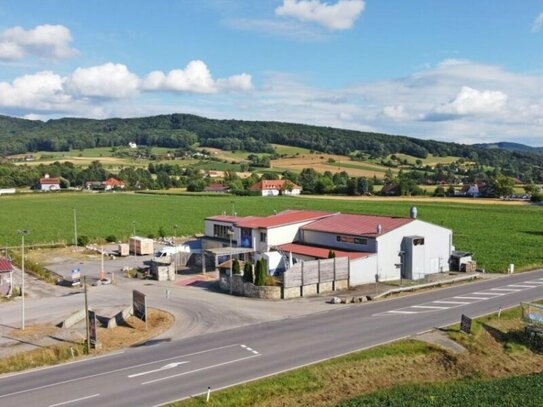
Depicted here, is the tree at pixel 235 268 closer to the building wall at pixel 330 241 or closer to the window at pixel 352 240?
the building wall at pixel 330 241

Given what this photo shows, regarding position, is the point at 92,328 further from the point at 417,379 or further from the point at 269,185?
the point at 269,185

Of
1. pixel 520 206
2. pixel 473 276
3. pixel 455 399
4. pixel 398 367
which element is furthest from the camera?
pixel 520 206

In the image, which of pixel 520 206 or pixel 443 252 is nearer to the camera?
pixel 443 252

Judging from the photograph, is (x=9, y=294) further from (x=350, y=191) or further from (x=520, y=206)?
(x=350, y=191)

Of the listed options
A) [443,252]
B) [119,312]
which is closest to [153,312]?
[119,312]

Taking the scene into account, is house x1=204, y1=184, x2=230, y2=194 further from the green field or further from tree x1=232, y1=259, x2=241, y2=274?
tree x1=232, y1=259, x2=241, y2=274

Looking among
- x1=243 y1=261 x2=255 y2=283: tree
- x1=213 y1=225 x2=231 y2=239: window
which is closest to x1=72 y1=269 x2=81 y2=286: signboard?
x1=243 y1=261 x2=255 y2=283: tree
